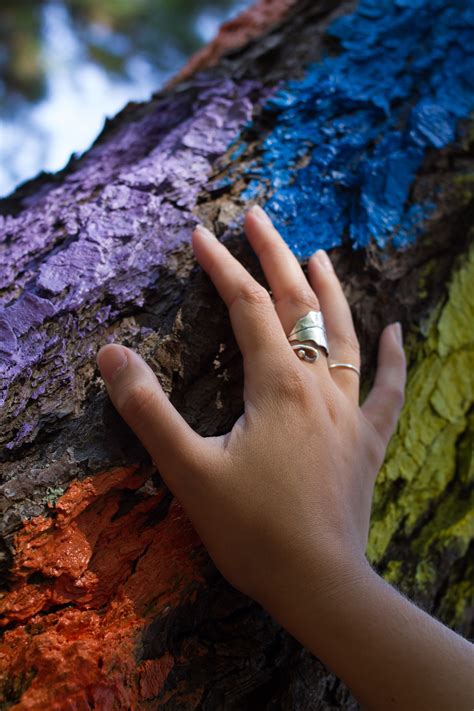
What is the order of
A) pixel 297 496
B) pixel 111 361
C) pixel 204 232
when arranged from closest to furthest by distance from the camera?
pixel 297 496
pixel 111 361
pixel 204 232

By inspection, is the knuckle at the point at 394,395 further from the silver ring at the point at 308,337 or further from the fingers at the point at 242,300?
the fingers at the point at 242,300

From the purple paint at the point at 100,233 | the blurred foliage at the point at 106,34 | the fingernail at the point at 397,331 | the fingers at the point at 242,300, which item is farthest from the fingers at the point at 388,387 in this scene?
the blurred foliage at the point at 106,34

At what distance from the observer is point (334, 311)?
118 centimetres

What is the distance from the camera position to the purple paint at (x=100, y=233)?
1.00 meters

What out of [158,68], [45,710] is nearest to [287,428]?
[45,710]

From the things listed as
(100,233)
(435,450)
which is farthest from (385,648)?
(100,233)

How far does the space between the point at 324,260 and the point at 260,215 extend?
181 mm

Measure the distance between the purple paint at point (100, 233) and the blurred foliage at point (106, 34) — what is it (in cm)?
232

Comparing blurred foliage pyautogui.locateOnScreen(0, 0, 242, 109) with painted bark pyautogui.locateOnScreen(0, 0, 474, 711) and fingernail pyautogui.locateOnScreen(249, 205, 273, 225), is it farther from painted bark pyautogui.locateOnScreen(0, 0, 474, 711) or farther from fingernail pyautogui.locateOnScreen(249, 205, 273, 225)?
fingernail pyautogui.locateOnScreen(249, 205, 273, 225)

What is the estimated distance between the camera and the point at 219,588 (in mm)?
952

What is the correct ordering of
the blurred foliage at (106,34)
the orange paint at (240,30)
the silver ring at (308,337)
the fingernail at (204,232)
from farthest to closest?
the blurred foliage at (106,34)
the orange paint at (240,30)
the fingernail at (204,232)
the silver ring at (308,337)

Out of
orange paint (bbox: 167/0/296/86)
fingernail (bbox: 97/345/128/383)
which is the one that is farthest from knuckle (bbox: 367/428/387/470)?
orange paint (bbox: 167/0/296/86)

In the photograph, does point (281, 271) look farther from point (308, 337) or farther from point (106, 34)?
point (106, 34)

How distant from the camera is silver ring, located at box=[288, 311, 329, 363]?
1.03 metres
